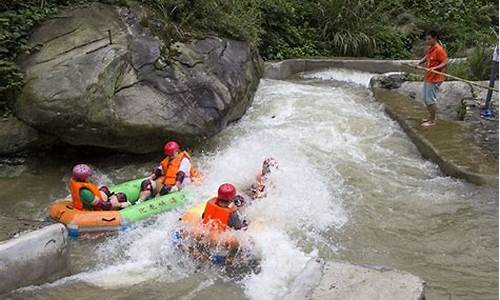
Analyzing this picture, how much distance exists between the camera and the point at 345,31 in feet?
51.6

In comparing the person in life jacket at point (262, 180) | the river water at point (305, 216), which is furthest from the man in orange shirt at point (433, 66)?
the person in life jacket at point (262, 180)

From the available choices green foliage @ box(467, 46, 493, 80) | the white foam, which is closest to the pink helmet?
green foliage @ box(467, 46, 493, 80)

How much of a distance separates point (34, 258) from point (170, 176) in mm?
2579

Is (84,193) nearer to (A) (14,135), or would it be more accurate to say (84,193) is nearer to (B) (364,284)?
(A) (14,135)

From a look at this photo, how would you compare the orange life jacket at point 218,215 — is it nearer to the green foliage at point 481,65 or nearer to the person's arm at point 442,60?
the person's arm at point 442,60

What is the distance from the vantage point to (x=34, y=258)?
511 cm

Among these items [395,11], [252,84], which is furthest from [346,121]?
[395,11]

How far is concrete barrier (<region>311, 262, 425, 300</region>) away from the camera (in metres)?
4.20

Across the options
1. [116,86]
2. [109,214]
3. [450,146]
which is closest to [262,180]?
[109,214]

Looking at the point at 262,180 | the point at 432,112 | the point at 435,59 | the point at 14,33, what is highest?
the point at 14,33

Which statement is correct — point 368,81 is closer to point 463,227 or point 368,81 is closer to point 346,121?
point 346,121

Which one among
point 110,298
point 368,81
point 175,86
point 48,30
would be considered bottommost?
point 368,81

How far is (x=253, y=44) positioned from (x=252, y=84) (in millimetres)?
1039

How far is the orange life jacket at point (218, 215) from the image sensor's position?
6.04 metres
